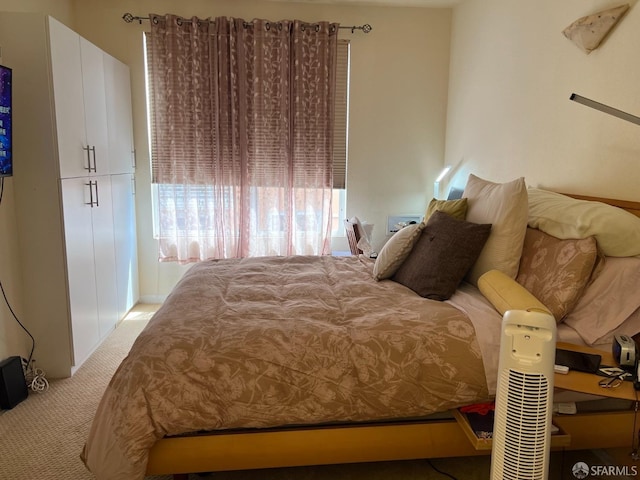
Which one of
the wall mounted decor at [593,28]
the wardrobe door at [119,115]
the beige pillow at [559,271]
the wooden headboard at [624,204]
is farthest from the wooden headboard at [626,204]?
the wardrobe door at [119,115]

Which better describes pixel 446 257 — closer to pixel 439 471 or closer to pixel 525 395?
pixel 439 471

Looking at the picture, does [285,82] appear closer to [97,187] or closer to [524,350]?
[97,187]

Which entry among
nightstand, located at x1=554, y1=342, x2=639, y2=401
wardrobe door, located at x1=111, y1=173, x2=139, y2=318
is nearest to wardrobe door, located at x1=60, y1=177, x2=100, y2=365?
wardrobe door, located at x1=111, y1=173, x2=139, y2=318

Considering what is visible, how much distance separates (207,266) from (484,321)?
5.31 feet

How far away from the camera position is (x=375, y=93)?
4000 millimetres

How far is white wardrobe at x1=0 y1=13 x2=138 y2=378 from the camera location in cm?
249

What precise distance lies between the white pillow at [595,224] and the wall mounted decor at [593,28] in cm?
82

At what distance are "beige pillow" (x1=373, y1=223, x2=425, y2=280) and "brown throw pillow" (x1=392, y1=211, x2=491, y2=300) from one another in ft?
0.34

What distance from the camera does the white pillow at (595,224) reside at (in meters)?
1.78

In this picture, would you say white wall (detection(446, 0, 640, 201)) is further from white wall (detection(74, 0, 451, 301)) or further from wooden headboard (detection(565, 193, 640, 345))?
white wall (detection(74, 0, 451, 301))

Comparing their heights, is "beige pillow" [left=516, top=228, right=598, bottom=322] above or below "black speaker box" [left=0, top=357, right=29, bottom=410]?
above

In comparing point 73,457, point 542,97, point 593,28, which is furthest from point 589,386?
point 73,457

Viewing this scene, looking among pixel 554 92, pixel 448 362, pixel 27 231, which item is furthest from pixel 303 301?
pixel 554 92

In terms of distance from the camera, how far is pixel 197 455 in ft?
5.43
